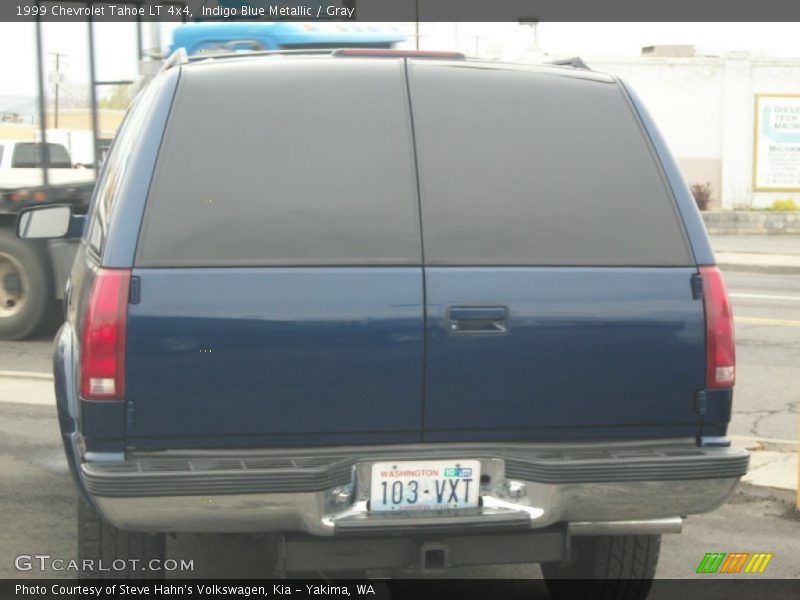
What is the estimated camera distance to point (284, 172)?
4.10 m

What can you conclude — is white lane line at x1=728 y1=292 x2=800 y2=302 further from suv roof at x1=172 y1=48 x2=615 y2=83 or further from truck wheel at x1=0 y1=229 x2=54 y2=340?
suv roof at x1=172 y1=48 x2=615 y2=83

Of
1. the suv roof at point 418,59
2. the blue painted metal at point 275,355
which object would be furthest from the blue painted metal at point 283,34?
the blue painted metal at point 275,355

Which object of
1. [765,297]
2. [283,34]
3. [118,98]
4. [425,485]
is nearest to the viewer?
[425,485]

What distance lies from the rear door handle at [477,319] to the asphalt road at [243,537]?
4.21 ft

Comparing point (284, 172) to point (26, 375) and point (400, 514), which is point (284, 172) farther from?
point (26, 375)

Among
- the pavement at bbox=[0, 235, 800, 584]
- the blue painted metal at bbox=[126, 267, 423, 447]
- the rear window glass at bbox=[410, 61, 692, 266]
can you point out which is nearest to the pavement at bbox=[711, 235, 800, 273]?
the pavement at bbox=[0, 235, 800, 584]

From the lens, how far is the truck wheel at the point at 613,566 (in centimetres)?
476

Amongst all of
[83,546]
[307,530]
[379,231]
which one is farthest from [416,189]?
[83,546]

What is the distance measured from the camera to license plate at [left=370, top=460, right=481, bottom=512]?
3982 mm

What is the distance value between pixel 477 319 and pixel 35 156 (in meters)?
8.96

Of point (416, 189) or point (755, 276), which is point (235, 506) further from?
point (755, 276)

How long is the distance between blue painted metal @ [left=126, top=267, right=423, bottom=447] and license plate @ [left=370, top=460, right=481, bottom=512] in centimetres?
11

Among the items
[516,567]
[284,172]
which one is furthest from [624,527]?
[284,172]

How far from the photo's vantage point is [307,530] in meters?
3.93
